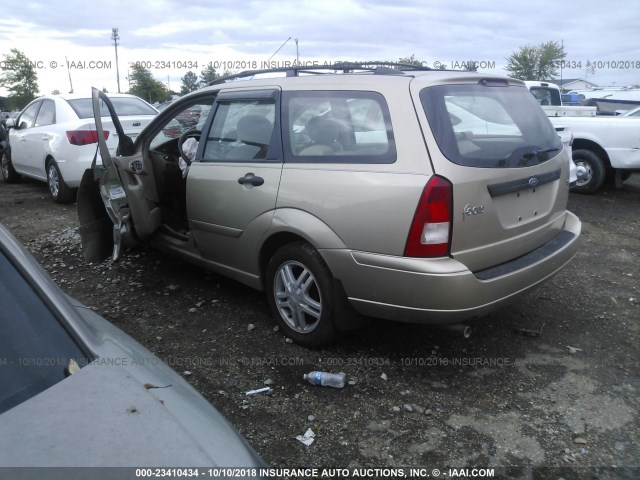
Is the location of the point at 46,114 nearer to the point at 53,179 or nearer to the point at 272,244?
the point at 53,179

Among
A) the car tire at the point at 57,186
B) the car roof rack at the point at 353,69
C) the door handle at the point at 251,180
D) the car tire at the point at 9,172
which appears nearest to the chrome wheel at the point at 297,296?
the door handle at the point at 251,180

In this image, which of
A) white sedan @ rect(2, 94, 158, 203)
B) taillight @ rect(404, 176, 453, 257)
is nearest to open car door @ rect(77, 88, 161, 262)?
white sedan @ rect(2, 94, 158, 203)

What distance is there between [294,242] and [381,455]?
1432mm

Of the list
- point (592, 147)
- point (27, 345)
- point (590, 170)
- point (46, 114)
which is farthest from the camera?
point (592, 147)

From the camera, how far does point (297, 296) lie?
3561 mm

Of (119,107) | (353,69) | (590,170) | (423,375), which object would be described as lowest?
(423,375)

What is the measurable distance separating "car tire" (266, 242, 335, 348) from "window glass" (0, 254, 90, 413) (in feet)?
5.70

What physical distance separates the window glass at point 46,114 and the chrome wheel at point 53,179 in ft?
2.21

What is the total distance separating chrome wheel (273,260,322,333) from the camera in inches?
137

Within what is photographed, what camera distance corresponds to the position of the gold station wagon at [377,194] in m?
2.96

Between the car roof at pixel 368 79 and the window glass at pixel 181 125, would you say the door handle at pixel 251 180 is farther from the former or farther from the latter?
the window glass at pixel 181 125

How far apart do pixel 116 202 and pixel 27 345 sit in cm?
291

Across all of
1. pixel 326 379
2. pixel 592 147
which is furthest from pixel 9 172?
pixel 592 147

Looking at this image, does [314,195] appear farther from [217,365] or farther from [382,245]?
[217,365]
